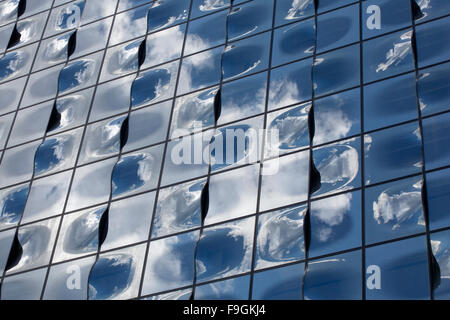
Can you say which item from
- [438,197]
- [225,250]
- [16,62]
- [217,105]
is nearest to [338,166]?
[438,197]

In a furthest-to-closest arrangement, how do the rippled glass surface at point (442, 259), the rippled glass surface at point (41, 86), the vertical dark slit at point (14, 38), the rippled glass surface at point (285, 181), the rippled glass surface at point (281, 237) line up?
1. the vertical dark slit at point (14, 38)
2. the rippled glass surface at point (41, 86)
3. the rippled glass surface at point (285, 181)
4. the rippled glass surface at point (281, 237)
5. the rippled glass surface at point (442, 259)

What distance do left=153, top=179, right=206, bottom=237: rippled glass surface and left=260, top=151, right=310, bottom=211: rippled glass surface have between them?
2.06m

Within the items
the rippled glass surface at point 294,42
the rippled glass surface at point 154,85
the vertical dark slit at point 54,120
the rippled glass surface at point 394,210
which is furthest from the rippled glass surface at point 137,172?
the rippled glass surface at point 394,210

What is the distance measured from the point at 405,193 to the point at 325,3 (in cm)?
887

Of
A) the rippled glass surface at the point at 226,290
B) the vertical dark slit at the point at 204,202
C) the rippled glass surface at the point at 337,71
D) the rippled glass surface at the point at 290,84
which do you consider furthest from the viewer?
the rippled glass surface at the point at 290,84

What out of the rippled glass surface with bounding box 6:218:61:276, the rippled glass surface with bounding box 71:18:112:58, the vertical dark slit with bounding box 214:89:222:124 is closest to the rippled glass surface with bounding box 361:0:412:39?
the vertical dark slit with bounding box 214:89:222:124

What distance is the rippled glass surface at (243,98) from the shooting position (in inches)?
1256

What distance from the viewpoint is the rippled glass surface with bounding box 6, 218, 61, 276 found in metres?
31.5

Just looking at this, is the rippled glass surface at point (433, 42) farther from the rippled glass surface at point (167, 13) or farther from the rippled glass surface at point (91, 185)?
the rippled glass surface at point (91, 185)

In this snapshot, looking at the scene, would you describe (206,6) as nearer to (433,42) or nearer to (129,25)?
(129,25)

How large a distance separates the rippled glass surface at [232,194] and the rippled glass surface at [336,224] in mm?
2208

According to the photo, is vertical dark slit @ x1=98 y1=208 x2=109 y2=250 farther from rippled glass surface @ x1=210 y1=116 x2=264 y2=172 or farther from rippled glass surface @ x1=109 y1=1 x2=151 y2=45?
rippled glass surface @ x1=109 y1=1 x2=151 y2=45

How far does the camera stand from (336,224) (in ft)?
89.9

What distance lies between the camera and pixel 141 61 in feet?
117
